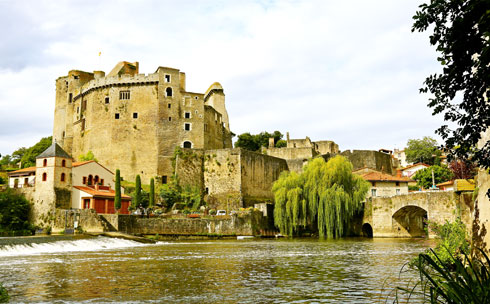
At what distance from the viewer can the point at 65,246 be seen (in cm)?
2611

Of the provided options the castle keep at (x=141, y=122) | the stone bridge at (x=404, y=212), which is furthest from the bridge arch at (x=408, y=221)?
the castle keep at (x=141, y=122)

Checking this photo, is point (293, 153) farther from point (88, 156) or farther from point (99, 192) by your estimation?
point (99, 192)

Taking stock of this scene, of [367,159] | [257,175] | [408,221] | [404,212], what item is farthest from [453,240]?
[367,159]

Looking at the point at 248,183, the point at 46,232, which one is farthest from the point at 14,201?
the point at 248,183

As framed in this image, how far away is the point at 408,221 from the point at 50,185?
3054 cm

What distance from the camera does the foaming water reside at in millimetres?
23062

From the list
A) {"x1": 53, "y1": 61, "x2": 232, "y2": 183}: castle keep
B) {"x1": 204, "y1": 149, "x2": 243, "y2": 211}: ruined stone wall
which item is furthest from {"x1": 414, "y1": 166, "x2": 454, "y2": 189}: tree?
{"x1": 53, "y1": 61, "x2": 232, "y2": 183}: castle keep

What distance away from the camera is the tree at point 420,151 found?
263 feet

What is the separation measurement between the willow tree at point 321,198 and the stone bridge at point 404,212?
5.34ft

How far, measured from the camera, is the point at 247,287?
11.8 meters

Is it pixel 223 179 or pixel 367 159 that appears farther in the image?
pixel 367 159

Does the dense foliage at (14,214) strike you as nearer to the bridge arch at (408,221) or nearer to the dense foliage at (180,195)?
the dense foliage at (180,195)

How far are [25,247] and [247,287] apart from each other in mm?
16937

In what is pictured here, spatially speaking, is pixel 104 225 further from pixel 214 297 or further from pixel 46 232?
pixel 214 297
